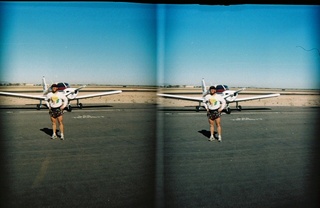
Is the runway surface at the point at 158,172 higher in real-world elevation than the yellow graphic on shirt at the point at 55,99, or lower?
lower

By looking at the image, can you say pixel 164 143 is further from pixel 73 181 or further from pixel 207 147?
pixel 73 181

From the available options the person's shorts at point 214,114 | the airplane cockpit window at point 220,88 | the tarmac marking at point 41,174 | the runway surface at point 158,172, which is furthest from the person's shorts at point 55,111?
the airplane cockpit window at point 220,88

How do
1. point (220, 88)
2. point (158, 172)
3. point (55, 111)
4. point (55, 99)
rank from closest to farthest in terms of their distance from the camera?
1. point (158, 172)
2. point (55, 99)
3. point (55, 111)
4. point (220, 88)

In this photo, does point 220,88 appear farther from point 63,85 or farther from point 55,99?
point 55,99

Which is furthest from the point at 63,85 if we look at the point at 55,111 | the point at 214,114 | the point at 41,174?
the point at 41,174

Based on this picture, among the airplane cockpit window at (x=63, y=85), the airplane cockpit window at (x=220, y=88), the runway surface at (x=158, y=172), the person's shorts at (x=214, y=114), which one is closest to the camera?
the runway surface at (x=158, y=172)

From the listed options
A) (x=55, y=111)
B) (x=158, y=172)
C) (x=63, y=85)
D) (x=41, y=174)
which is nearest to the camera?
(x=41, y=174)

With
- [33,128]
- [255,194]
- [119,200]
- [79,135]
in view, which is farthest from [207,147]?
[33,128]

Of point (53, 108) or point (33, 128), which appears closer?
point (53, 108)

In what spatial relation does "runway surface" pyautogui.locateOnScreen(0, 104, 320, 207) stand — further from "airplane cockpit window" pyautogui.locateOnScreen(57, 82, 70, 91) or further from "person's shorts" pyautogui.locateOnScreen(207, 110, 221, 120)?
"airplane cockpit window" pyautogui.locateOnScreen(57, 82, 70, 91)

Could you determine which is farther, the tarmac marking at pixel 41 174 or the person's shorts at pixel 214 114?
the person's shorts at pixel 214 114

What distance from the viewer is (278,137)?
8.43 m

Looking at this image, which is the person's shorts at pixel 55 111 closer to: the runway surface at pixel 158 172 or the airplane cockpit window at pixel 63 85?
the runway surface at pixel 158 172

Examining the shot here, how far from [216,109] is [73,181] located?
4553 mm
